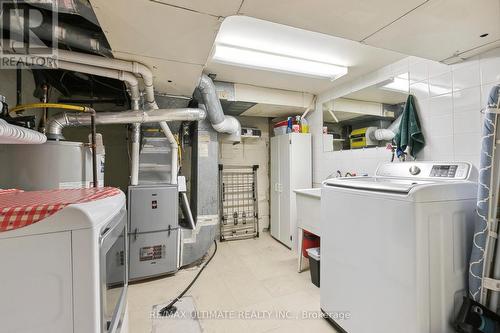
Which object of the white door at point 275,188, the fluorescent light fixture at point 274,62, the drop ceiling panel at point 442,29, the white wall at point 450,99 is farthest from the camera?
the white door at point 275,188

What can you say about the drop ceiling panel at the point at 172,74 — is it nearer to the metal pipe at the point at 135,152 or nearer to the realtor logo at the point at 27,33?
the realtor logo at the point at 27,33

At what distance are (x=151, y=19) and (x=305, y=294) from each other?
8.49 feet

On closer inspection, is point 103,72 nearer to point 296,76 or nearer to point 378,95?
point 296,76

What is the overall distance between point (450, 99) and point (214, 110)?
2.29 m

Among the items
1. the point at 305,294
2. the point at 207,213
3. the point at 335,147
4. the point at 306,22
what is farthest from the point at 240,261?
the point at 306,22

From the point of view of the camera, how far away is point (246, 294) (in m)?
2.31

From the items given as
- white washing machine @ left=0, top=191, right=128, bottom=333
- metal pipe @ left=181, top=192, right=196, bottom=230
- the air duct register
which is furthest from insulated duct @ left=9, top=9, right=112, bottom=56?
the air duct register

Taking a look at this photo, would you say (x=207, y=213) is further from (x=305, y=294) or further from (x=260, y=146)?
(x=260, y=146)

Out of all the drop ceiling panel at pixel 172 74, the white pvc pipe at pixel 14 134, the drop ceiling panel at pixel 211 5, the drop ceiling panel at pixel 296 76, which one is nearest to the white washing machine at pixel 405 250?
the drop ceiling panel at pixel 296 76

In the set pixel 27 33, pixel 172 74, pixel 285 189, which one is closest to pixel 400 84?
pixel 285 189

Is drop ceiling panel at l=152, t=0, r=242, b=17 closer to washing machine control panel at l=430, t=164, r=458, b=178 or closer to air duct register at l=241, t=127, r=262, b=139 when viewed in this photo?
washing machine control panel at l=430, t=164, r=458, b=178

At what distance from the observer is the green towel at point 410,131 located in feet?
6.72

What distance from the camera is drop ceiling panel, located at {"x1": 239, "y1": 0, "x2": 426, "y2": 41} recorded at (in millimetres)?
1186

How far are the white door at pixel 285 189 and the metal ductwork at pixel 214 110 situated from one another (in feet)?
2.48
